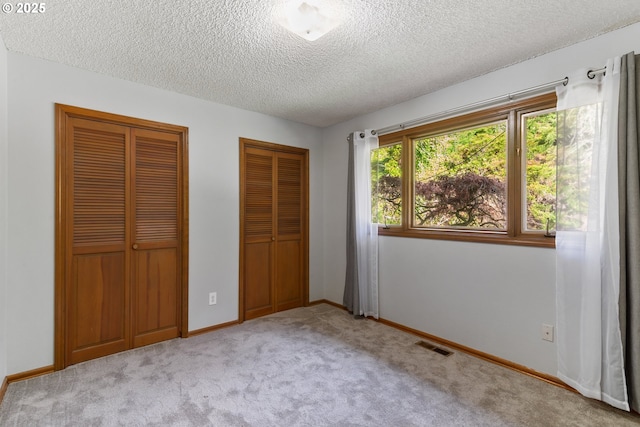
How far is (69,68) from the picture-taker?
2379 millimetres

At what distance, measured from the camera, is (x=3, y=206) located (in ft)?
6.83

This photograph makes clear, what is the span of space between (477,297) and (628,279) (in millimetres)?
971

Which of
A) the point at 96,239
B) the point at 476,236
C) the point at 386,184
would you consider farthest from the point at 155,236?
the point at 476,236

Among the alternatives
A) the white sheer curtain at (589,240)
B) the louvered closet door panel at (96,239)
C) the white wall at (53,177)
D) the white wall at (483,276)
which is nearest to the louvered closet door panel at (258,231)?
the white wall at (53,177)

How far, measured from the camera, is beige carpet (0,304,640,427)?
177cm

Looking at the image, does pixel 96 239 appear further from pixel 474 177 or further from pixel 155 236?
pixel 474 177

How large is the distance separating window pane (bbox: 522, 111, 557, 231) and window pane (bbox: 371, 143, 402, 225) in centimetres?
120

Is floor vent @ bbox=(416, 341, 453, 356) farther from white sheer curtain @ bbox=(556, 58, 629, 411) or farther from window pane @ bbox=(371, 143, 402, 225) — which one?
window pane @ bbox=(371, 143, 402, 225)

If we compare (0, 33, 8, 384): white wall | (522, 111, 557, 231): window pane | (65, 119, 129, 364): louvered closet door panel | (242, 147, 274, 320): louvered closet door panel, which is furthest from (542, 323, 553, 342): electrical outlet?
(0, 33, 8, 384): white wall

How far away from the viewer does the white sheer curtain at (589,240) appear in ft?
6.00

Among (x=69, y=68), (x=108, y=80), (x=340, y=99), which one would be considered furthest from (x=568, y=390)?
(x=69, y=68)

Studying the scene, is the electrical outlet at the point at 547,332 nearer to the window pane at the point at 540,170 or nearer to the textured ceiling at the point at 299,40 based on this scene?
the window pane at the point at 540,170

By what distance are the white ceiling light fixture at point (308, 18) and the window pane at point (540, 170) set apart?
173 cm

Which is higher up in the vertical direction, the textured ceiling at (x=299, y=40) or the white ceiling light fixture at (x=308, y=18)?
the textured ceiling at (x=299, y=40)
